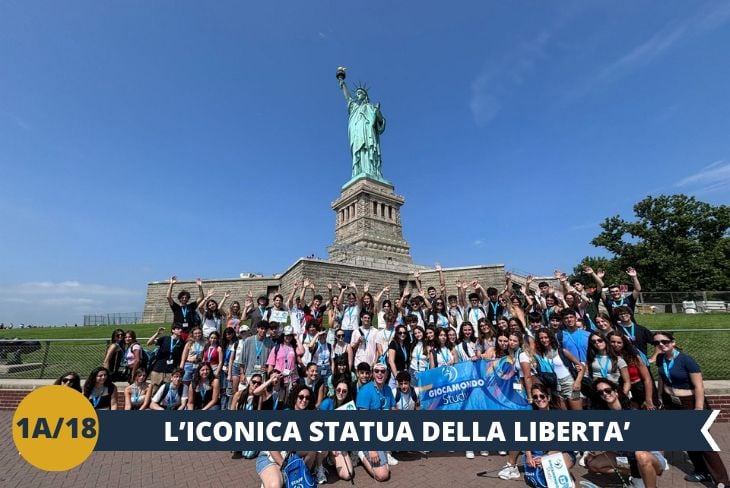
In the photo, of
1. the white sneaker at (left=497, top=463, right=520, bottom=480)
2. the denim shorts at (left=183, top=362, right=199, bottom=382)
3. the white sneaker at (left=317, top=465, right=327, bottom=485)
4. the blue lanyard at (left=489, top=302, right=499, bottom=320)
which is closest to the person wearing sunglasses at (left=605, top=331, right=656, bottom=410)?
the white sneaker at (left=497, top=463, right=520, bottom=480)

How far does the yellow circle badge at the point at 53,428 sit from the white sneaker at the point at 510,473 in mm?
5929

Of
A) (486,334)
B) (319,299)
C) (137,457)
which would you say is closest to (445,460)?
(486,334)

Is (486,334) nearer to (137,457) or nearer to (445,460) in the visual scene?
(445,460)

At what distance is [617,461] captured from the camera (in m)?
4.89

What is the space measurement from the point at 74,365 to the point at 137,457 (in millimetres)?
6722

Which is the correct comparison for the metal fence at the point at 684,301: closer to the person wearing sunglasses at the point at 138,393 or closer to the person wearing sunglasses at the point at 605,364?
the person wearing sunglasses at the point at 605,364

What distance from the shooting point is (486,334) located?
6.69 metres

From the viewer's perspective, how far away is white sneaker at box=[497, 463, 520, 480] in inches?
190

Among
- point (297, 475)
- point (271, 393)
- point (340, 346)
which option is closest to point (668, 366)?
point (297, 475)

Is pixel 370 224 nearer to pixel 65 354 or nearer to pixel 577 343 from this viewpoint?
pixel 65 354

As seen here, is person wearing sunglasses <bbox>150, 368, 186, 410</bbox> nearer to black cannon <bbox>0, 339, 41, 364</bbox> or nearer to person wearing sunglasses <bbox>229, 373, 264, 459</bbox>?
person wearing sunglasses <bbox>229, 373, 264, 459</bbox>

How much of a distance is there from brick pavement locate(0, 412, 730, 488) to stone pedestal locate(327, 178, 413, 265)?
109 feet

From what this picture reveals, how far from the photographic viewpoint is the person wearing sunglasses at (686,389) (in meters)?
4.49

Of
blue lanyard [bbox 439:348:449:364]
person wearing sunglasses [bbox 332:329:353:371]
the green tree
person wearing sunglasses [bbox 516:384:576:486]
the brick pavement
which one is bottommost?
the brick pavement
